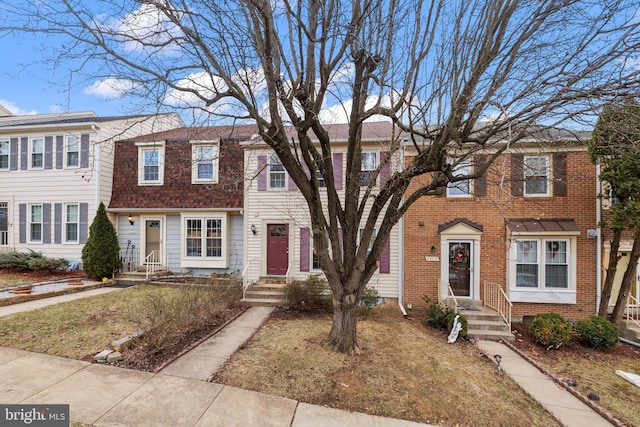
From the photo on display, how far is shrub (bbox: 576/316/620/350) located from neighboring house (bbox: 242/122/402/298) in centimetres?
732

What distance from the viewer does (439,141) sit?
4320 millimetres

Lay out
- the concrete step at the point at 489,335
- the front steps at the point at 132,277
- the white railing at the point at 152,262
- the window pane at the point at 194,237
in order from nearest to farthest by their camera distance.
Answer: the concrete step at the point at 489,335
the front steps at the point at 132,277
the white railing at the point at 152,262
the window pane at the point at 194,237

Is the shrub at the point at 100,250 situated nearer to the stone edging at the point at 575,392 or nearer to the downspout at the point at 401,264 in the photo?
the downspout at the point at 401,264

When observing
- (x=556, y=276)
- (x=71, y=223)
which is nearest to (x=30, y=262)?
(x=71, y=223)

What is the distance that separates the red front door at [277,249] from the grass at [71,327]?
4.25 metres

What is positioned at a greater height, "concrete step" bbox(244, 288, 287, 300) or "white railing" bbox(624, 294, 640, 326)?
"concrete step" bbox(244, 288, 287, 300)

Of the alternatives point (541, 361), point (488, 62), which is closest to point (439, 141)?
point (488, 62)

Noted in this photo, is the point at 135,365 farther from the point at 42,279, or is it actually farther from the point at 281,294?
the point at 42,279

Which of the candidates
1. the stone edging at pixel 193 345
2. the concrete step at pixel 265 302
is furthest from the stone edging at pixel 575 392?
the stone edging at pixel 193 345

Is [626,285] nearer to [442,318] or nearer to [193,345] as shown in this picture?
[442,318]

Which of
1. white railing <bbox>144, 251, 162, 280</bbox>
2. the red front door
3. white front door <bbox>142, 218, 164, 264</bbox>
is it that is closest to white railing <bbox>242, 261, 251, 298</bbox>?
the red front door

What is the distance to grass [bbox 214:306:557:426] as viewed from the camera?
3.78 m
